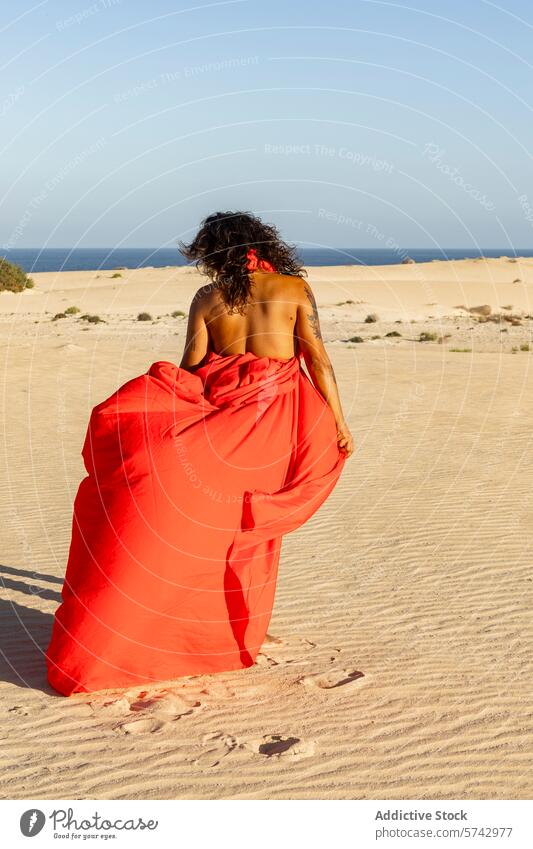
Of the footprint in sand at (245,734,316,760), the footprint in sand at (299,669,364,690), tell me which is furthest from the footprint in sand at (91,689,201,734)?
the footprint in sand at (299,669,364,690)

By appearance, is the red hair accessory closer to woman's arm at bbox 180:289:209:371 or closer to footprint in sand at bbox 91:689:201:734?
woman's arm at bbox 180:289:209:371

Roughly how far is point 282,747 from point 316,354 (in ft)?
7.99

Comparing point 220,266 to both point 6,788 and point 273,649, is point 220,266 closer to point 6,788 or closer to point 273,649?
point 273,649

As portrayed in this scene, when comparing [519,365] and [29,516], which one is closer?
[29,516]

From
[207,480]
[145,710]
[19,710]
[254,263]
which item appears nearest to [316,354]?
[254,263]

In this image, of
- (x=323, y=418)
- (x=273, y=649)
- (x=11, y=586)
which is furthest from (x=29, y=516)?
(x=323, y=418)

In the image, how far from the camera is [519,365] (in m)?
25.1

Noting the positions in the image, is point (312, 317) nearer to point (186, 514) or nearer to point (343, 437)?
point (343, 437)

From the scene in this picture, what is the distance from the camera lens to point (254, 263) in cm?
638

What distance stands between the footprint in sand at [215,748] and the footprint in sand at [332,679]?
3.05 ft

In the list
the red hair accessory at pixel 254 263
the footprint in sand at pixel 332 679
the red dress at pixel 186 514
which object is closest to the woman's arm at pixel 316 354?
the red dress at pixel 186 514

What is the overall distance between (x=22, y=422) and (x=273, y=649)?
11494 millimetres

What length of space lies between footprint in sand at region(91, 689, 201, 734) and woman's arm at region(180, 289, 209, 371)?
6.69ft

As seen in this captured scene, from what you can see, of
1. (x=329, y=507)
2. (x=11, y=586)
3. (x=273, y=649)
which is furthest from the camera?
(x=329, y=507)
